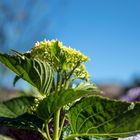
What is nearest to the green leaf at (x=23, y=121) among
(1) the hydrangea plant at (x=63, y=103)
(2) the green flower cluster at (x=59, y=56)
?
(1) the hydrangea plant at (x=63, y=103)

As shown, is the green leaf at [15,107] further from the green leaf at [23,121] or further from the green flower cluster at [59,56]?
the green flower cluster at [59,56]

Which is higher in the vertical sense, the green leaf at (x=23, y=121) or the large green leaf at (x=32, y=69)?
the large green leaf at (x=32, y=69)

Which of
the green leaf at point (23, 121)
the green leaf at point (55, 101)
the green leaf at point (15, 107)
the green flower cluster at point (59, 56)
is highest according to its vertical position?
the green flower cluster at point (59, 56)

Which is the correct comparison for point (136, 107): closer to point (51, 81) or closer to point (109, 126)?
point (109, 126)

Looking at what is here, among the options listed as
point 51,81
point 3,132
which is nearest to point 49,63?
point 51,81

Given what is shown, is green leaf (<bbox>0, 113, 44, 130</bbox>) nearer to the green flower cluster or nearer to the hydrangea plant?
the hydrangea plant

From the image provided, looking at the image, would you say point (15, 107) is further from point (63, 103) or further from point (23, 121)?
point (63, 103)

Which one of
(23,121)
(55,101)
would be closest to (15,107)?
(23,121)
